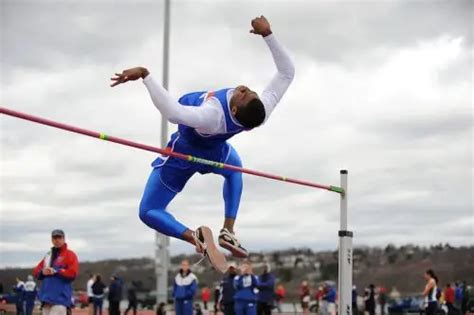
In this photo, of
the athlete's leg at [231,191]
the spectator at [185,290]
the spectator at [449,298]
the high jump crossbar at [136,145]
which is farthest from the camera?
the spectator at [449,298]

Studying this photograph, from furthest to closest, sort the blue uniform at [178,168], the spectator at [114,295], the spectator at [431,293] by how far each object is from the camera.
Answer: the spectator at [114,295], the spectator at [431,293], the blue uniform at [178,168]

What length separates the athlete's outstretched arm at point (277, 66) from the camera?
5535 millimetres

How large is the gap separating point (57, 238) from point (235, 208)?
2.57m

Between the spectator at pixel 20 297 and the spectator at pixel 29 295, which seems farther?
the spectator at pixel 20 297

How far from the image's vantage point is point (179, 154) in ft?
17.0

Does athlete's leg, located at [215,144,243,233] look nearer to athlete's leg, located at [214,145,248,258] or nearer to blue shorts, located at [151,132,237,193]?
athlete's leg, located at [214,145,248,258]

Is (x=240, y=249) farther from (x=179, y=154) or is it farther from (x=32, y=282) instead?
(x=32, y=282)

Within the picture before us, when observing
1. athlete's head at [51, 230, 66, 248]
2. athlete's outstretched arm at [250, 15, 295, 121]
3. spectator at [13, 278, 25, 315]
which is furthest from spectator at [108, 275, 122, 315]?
athlete's outstretched arm at [250, 15, 295, 121]

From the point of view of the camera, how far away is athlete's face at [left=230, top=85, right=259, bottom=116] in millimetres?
5154

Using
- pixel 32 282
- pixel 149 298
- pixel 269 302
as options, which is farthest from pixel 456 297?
pixel 149 298

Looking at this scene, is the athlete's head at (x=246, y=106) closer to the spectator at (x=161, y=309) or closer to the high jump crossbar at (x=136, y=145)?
the high jump crossbar at (x=136, y=145)

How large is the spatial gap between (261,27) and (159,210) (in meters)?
1.46

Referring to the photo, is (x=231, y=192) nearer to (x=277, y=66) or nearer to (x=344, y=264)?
(x=277, y=66)

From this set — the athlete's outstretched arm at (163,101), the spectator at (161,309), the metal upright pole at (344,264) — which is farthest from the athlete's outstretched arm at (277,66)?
the spectator at (161,309)
